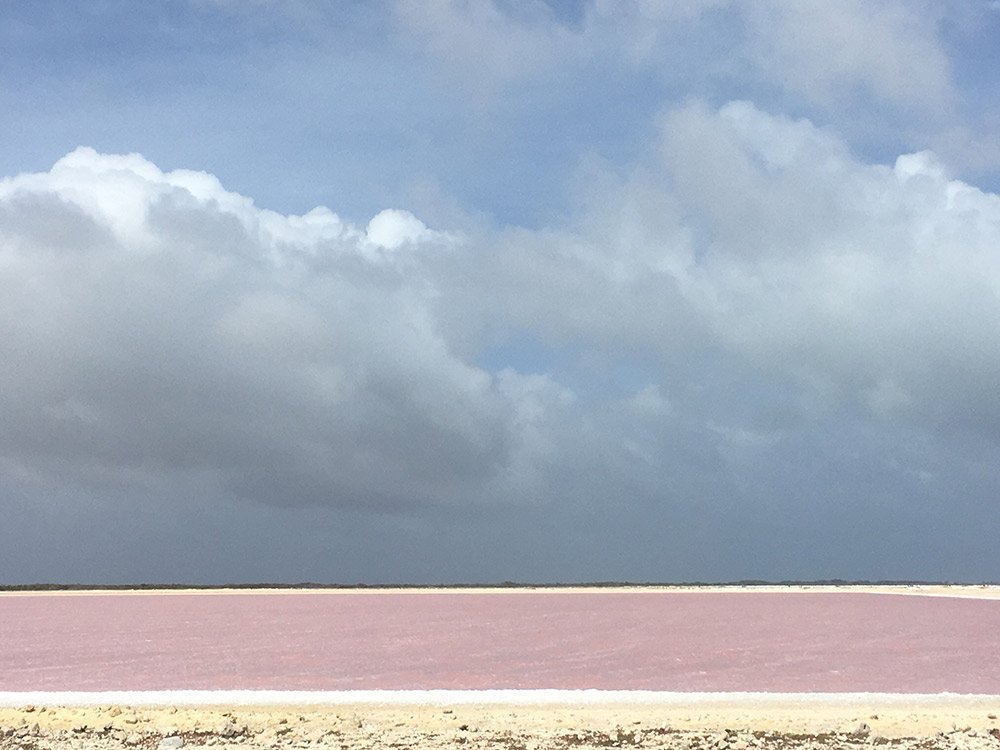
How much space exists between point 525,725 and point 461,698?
2.84 metres

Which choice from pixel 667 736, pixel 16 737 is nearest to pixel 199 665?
pixel 16 737

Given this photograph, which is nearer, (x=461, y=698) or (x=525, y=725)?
(x=525, y=725)

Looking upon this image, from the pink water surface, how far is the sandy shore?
8.75 feet

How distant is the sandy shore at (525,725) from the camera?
14164 mm

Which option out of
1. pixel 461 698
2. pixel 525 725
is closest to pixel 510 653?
pixel 461 698

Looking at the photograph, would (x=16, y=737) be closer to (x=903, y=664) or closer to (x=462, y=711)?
(x=462, y=711)

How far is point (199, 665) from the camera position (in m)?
23.8

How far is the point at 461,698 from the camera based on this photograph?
18.0 metres

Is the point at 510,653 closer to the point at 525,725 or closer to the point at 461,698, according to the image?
the point at 461,698

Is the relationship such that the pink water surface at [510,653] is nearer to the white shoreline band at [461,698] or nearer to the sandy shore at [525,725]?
the white shoreline band at [461,698]

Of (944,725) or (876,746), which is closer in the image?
(876,746)

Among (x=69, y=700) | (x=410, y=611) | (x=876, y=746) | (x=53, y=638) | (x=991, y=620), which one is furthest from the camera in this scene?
(x=410, y=611)

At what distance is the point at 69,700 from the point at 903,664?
18.5 m

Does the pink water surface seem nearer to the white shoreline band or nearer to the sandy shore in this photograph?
Result: the white shoreline band
